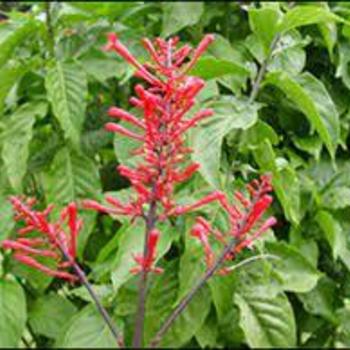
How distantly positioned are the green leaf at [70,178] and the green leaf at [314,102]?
388mm

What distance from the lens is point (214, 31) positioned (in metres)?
1.87

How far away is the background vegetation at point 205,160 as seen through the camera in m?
1.25

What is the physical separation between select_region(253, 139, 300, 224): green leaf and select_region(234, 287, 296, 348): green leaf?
130 millimetres

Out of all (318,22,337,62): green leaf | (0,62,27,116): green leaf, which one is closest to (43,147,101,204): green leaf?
(0,62,27,116): green leaf

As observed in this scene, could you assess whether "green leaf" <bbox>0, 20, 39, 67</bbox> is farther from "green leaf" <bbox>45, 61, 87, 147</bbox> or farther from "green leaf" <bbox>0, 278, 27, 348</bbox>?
"green leaf" <bbox>0, 278, 27, 348</bbox>

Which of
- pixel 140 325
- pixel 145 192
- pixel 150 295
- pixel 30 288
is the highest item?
pixel 145 192

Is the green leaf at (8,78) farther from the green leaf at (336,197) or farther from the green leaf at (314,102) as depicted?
the green leaf at (336,197)

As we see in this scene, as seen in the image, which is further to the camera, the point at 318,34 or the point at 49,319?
the point at 318,34

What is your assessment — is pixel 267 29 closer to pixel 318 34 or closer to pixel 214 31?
pixel 318 34

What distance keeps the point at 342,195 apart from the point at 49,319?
1.91ft

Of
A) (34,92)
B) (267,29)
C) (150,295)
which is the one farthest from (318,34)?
(150,295)

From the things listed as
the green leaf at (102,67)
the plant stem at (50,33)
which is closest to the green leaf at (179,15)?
the green leaf at (102,67)

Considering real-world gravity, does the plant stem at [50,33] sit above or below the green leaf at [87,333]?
above

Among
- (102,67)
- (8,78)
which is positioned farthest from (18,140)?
(102,67)
